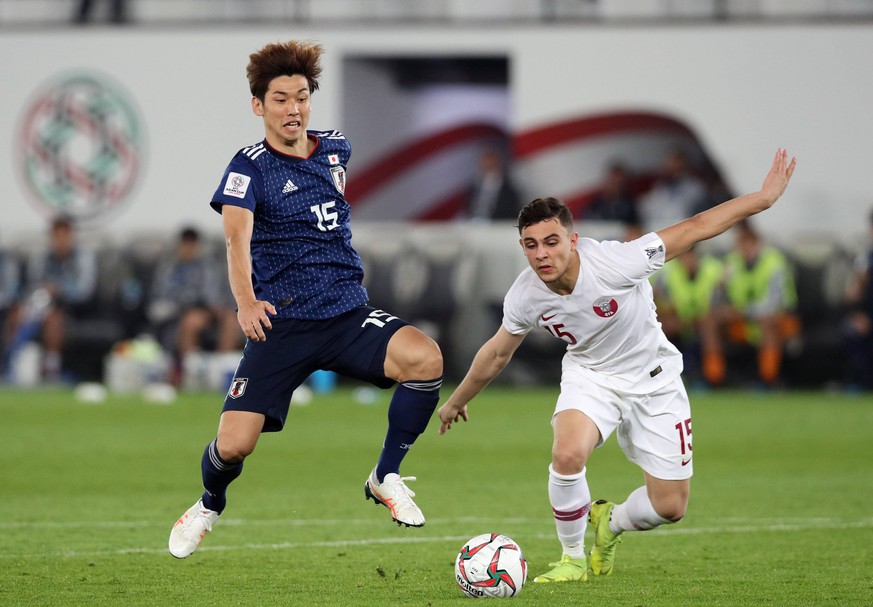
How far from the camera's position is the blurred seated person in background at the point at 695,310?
59.7 ft

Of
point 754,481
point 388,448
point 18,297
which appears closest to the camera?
point 388,448

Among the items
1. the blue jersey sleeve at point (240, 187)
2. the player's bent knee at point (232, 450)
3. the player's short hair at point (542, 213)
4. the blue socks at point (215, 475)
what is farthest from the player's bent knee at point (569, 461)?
the blue jersey sleeve at point (240, 187)

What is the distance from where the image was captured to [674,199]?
1988 centimetres

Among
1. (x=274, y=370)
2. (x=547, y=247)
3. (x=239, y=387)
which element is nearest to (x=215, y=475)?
(x=239, y=387)

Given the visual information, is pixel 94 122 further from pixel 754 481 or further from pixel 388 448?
pixel 388 448

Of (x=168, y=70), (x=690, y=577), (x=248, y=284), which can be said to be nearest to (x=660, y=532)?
(x=690, y=577)

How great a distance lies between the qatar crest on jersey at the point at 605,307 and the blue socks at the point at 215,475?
69.7 inches

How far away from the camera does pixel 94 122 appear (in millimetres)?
22578

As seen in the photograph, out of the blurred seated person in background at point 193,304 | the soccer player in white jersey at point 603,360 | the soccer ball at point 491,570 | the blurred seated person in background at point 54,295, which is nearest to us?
the soccer ball at point 491,570

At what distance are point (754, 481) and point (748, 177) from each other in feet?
34.9

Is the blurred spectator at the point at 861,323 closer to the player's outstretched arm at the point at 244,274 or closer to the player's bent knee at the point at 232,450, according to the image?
the player's bent knee at the point at 232,450

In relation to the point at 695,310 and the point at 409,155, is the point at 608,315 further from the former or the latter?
the point at 409,155

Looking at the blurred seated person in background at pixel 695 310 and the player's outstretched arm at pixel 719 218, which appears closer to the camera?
the player's outstretched arm at pixel 719 218

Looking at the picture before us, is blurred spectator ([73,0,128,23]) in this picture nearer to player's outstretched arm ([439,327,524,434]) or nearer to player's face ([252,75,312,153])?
player's face ([252,75,312,153])
